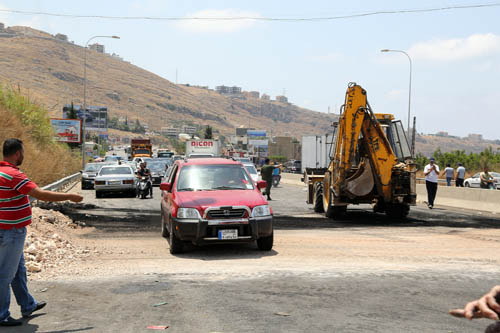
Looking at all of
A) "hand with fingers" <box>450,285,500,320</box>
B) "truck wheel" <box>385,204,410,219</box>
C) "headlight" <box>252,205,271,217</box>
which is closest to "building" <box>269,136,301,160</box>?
"truck wheel" <box>385,204,410,219</box>

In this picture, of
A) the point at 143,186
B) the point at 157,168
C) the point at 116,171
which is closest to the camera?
Answer: the point at 143,186

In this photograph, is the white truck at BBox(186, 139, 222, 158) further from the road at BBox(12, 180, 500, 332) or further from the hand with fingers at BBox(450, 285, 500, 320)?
the hand with fingers at BBox(450, 285, 500, 320)

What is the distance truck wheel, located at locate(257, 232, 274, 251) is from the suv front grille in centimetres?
67

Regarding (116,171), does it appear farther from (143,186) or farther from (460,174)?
(460,174)

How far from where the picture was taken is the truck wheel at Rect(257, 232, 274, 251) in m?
11.2

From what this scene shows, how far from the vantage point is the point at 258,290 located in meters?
7.75

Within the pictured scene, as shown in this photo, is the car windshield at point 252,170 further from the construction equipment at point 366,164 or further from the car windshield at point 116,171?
the construction equipment at point 366,164

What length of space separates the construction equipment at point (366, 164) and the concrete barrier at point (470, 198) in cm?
695

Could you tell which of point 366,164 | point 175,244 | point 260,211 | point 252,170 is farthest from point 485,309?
point 252,170

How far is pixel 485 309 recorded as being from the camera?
104 inches

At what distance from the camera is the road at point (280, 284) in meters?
6.26

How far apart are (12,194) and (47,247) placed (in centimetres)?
479

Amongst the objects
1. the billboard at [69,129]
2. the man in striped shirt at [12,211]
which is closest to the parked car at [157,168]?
the man in striped shirt at [12,211]

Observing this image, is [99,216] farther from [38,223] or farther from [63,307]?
[63,307]
